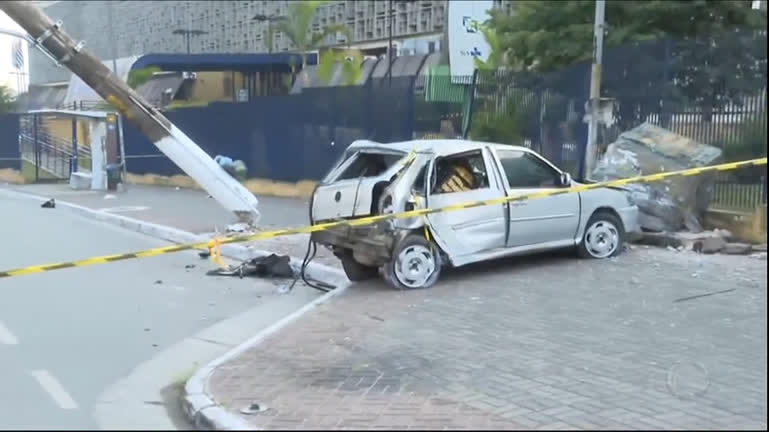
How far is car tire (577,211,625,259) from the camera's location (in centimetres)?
1054

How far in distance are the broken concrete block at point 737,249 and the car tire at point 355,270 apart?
440 cm

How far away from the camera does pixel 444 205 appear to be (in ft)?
30.8

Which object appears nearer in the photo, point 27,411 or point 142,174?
point 27,411

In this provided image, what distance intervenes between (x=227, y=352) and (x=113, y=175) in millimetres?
14298

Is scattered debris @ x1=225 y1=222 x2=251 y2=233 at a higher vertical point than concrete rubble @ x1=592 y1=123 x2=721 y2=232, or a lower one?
lower

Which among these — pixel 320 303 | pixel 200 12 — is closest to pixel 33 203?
pixel 320 303

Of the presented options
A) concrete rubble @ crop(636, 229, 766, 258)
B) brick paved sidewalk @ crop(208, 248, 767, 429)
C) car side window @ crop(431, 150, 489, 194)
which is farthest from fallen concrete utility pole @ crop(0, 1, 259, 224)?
concrete rubble @ crop(636, 229, 766, 258)

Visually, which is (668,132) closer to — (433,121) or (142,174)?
(433,121)

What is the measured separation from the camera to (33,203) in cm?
1105

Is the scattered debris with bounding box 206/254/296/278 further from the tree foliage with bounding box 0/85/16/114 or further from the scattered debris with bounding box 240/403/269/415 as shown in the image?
the scattered debris with bounding box 240/403/269/415

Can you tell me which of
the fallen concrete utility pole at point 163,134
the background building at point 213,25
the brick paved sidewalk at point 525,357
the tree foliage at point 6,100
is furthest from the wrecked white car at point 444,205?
the background building at point 213,25

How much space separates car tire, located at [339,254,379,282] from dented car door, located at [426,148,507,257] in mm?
1103

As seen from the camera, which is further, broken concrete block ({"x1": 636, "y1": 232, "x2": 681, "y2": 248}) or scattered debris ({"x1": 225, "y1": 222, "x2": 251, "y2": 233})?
scattered debris ({"x1": 225, "y1": 222, "x2": 251, "y2": 233})

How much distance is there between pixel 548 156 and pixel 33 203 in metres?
7.84
